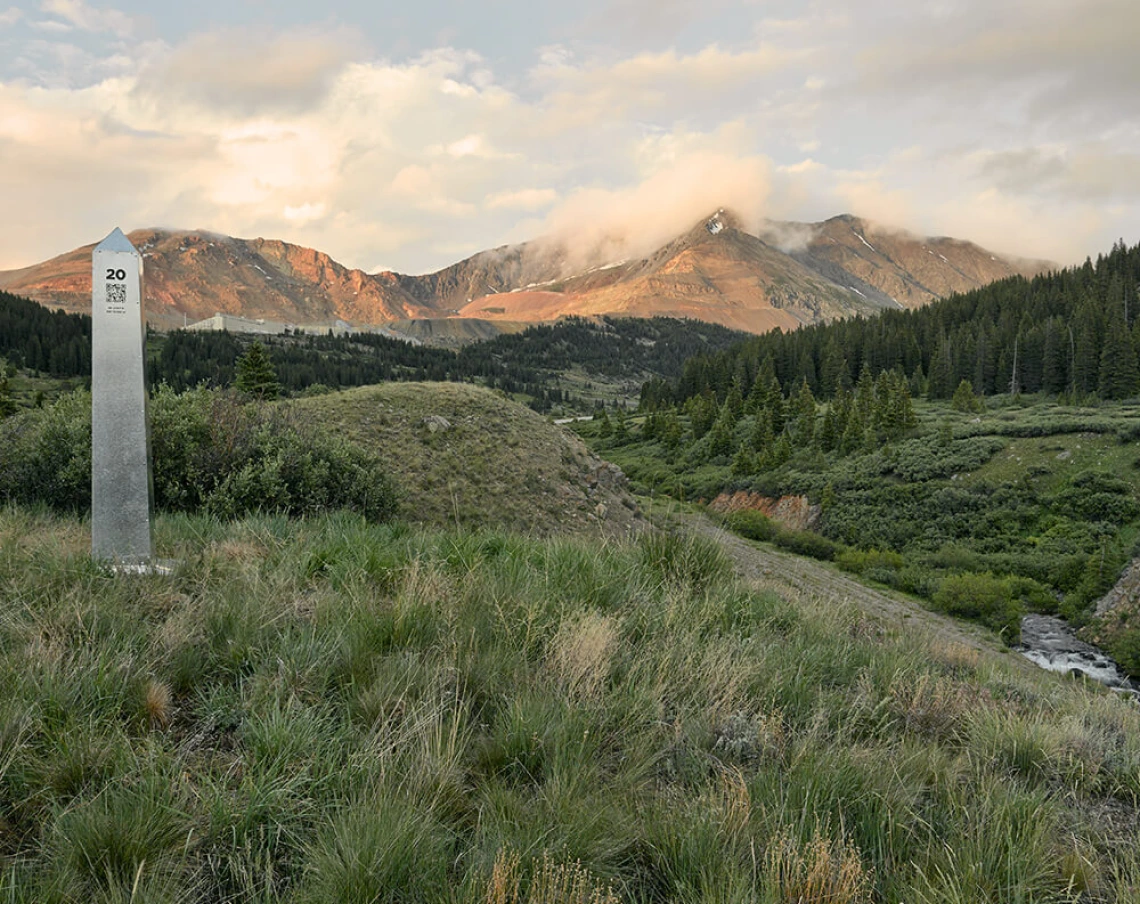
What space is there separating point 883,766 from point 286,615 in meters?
4.13

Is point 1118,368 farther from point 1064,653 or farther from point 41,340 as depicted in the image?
point 41,340

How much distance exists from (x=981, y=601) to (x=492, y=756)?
127 ft

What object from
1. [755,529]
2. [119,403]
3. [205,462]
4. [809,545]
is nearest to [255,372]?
[755,529]

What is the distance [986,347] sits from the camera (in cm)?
9731

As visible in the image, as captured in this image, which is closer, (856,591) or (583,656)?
(583,656)

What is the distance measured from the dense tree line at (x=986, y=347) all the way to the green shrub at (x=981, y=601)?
56.5m

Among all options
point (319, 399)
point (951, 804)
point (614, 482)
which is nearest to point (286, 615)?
point (951, 804)

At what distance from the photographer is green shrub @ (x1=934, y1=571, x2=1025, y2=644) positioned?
3316cm

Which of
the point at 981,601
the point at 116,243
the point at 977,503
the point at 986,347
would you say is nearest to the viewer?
the point at 116,243

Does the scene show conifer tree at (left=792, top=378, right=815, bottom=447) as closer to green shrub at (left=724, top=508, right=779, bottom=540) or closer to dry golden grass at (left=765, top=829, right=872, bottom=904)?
green shrub at (left=724, top=508, right=779, bottom=540)

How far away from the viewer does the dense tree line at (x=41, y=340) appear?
12888 cm

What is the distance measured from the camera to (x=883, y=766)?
3572 millimetres

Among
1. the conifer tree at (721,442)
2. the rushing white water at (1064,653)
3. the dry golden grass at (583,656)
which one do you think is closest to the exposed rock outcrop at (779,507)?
the conifer tree at (721,442)

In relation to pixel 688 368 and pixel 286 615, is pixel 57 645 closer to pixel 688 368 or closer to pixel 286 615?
pixel 286 615
